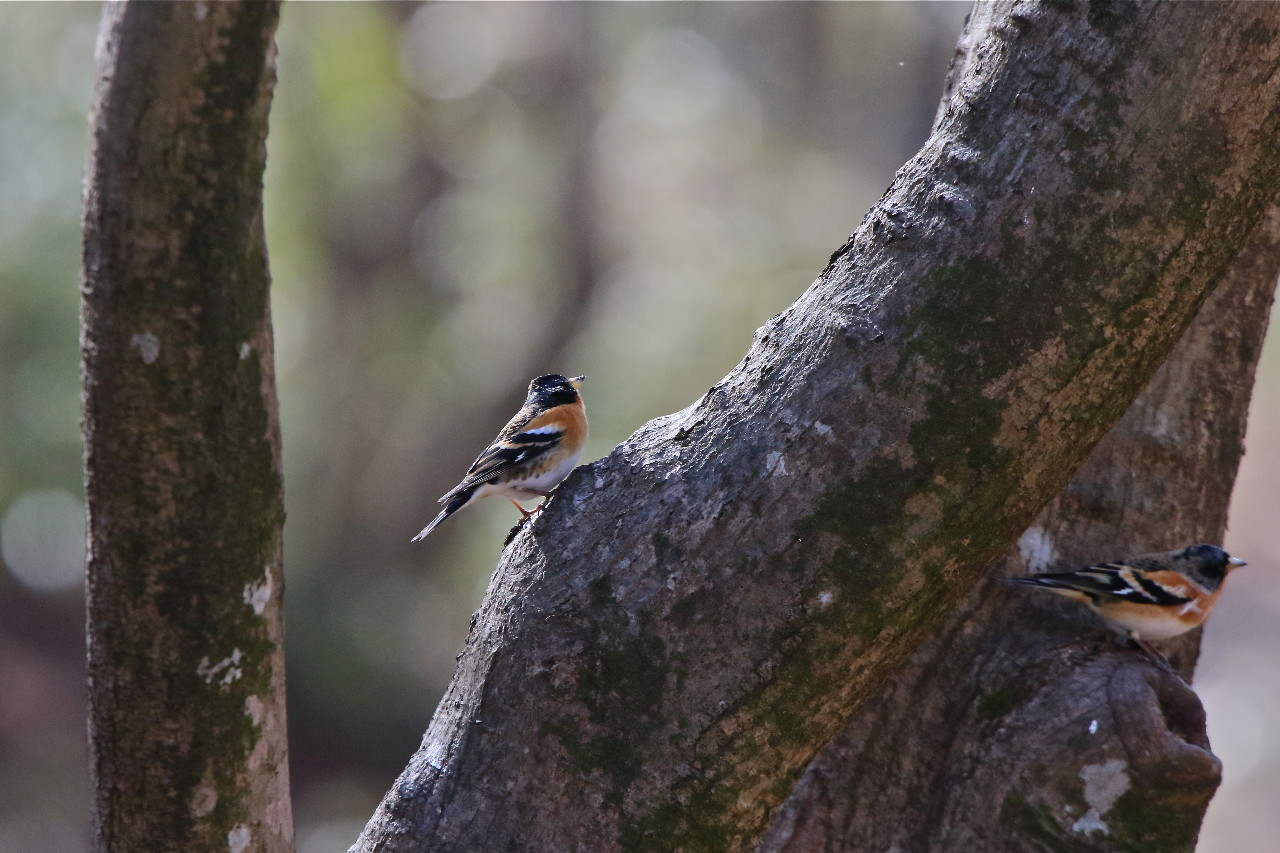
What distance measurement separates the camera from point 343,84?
43.7 feet

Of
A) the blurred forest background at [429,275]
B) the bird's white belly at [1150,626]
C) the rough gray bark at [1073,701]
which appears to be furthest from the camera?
the blurred forest background at [429,275]

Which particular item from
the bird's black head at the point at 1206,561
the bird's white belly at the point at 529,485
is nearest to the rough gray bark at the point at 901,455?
the bird's black head at the point at 1206,561

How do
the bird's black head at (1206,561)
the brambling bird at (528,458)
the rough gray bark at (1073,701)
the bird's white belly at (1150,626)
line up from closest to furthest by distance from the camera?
the rough gray bark at (1073,701) < the bird's white belly at (1150,626) < the bird's black head at (1206,561) < the brambling bird at (528,458)

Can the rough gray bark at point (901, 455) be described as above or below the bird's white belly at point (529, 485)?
below

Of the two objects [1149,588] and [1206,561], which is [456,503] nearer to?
[1149,588]

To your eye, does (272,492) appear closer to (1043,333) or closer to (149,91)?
(149,91)

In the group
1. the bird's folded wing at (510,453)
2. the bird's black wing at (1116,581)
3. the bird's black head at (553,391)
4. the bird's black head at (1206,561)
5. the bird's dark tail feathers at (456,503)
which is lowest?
the bird's black head at (1206,561)

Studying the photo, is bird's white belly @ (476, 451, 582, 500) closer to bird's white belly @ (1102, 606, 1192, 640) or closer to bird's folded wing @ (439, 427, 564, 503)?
bird's folded wing @ (439, 427, 564, 503)

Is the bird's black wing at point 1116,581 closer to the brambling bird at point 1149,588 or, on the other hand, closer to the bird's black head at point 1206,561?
the brambling bird at point 1149,588

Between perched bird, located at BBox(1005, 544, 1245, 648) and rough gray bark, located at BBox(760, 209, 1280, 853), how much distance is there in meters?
0.05

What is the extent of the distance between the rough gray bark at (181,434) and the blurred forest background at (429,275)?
10.4 m

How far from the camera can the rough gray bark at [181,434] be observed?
6.04 ft

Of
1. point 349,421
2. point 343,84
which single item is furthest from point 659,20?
point 349,421

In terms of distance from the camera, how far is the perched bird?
338cm
